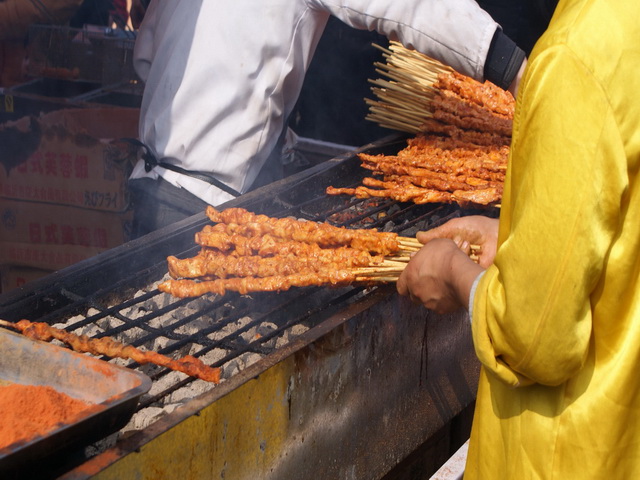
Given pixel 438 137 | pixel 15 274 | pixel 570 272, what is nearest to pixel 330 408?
pixel 570 272

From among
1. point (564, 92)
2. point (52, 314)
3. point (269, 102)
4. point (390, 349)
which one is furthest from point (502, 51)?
point (52, 314)

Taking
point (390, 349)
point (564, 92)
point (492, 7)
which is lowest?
point (390, 349)

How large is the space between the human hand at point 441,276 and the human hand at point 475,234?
0.41 m

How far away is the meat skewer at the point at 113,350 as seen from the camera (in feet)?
8.45

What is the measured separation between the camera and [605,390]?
1768 millimetres

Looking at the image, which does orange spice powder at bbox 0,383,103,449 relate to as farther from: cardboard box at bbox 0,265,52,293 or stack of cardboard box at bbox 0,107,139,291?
cardboard box at bbox 0,265,52,293

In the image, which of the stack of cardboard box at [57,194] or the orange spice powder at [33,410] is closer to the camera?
the orange spice powder at [33,410]

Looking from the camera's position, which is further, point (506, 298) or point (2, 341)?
point (2, 341)

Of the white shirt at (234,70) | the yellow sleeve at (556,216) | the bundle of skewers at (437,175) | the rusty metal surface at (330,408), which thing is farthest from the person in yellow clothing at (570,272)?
the white shirt at (234,70)

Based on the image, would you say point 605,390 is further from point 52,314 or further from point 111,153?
point 111,153

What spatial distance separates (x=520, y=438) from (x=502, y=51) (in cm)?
254

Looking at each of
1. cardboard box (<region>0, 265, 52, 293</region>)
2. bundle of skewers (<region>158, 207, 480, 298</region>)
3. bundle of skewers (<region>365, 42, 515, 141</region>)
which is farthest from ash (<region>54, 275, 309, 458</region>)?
cardboard box (<region>0, 265, 52, 293</region>)

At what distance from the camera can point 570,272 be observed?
62.1 inches

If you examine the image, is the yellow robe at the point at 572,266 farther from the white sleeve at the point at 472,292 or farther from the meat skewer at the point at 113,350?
the meat skewer at the point at 113,350
